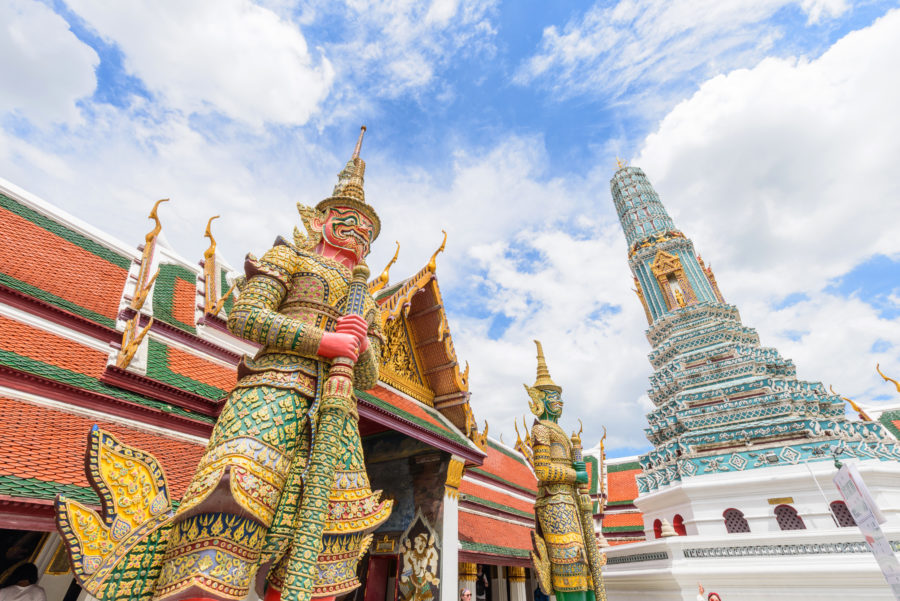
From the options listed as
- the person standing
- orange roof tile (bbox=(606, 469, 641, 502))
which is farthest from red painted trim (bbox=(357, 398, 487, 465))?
orange roof tile (bbox=(606, 469, 641, 502))

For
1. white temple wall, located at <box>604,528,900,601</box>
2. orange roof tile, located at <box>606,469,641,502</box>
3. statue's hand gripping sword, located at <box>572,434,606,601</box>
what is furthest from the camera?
orange roof tile, located at <box>606,469,641,502</box>

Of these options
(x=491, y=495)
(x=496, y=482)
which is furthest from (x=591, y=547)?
(x=496, y=482)

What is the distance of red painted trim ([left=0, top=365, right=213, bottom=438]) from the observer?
323cm

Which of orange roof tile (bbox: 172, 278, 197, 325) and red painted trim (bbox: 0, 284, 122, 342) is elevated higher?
orange roof tile (bbox: 172, 278, 197, 325)

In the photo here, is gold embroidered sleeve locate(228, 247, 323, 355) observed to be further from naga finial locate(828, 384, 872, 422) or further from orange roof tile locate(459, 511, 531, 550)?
naga finial locate(828, 384, 872, 422)

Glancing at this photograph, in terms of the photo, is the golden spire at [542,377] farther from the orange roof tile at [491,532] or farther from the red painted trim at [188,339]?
the red painted trim at [188,339]

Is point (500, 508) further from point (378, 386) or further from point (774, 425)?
point (774, 425)

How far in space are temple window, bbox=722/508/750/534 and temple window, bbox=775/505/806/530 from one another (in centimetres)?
79

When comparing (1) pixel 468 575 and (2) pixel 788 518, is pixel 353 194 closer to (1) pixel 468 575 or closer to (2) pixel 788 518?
(1) pixel 468 575

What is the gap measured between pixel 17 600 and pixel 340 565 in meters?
2.32

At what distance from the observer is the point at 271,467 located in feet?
8.70

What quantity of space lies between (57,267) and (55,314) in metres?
1.06

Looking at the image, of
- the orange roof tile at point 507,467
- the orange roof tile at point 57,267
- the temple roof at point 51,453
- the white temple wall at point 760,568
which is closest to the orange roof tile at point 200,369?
the orange roof tile at point 57,267

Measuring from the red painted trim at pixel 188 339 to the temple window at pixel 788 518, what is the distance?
14270 millimetres
